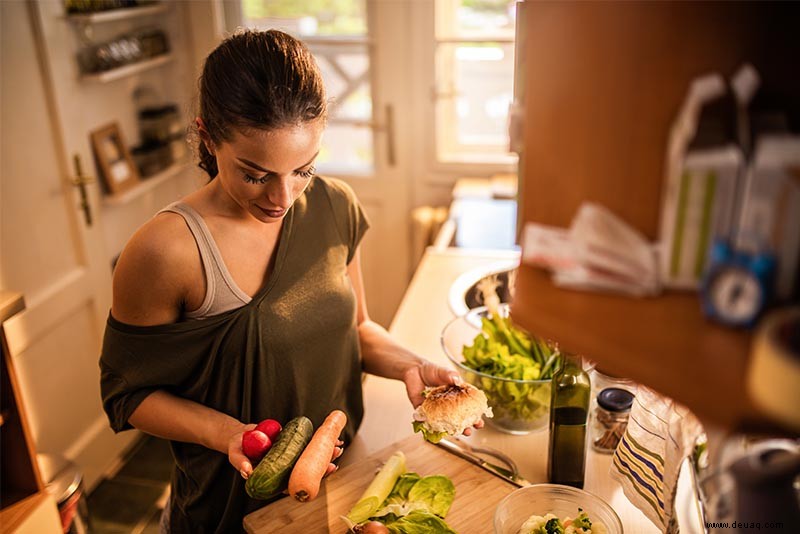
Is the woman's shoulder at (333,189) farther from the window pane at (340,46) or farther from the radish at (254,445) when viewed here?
the window pane at (340,46)

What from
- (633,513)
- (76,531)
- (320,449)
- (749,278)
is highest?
(749,278)

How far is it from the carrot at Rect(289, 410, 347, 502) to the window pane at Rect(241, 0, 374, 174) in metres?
2.11

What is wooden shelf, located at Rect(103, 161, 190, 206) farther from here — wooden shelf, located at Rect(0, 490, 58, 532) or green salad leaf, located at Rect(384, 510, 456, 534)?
green salad leaf, located at Rect(384, 510, 456, 534)

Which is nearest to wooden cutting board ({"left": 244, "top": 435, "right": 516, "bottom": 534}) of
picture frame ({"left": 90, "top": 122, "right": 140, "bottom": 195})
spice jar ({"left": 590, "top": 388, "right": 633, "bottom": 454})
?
spice jar ({"left": 590, "top": 388, "right": 633, "bottom": 454})

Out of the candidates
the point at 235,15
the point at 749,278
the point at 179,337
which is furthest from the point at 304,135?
the point at 235,15

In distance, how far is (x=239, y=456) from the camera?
1117mm

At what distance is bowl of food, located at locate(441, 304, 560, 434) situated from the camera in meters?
1.37

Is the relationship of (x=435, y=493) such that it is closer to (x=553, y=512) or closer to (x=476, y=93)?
(x=553, y=512)

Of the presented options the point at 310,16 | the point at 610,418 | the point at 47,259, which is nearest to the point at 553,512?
the point at 610,418

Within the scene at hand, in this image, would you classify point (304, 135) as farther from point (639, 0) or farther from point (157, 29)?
point (157, 29)

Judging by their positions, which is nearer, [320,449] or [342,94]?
[320,449]

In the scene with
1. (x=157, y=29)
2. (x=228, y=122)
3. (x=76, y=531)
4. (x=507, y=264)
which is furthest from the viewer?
(x=157, y=29)

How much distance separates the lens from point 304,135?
1.11 meters

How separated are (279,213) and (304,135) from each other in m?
0.14
